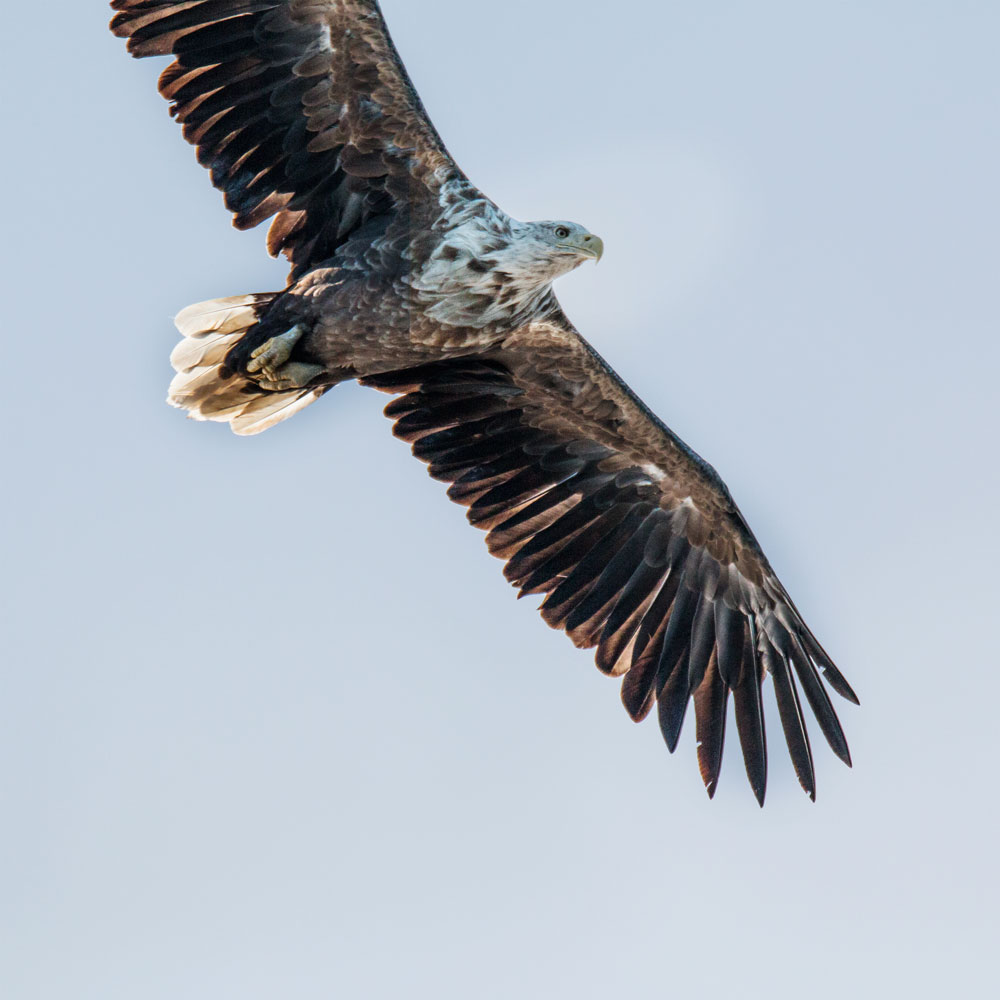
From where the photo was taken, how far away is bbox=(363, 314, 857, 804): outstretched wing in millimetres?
10711

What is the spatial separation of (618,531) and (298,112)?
11.7ft

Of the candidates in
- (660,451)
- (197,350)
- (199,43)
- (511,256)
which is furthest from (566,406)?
(199,43)

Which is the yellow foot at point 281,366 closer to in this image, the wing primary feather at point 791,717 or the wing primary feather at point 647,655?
the wing primary feather at point 647,655

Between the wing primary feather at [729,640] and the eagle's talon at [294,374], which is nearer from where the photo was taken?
the eagle's talon at [294,374]

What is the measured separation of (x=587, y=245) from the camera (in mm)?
9695

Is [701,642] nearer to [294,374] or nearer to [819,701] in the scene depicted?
[819,701]

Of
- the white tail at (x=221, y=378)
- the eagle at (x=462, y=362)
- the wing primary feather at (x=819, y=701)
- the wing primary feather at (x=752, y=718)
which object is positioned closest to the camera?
the eagle at (x=462, y=362)

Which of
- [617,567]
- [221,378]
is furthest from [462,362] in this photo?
[617,567]

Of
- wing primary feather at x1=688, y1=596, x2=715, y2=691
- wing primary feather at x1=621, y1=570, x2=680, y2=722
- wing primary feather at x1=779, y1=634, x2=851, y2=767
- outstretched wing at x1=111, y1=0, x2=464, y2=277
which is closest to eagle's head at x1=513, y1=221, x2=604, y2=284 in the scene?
outstretched wing at x1=111, y1=0, x2=464, y2=277

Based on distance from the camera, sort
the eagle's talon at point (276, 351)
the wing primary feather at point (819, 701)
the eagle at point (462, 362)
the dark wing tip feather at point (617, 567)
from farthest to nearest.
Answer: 1. the dark wing tip feather at point (617, 567)
2. the wing primary feather at point (819, 701)
3. the eagle's talon at point (276, 351)
4. the eagle at point (462, 362)

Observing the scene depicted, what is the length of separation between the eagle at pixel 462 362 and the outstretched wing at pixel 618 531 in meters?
0.01

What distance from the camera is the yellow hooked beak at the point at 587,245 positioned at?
9641 mm

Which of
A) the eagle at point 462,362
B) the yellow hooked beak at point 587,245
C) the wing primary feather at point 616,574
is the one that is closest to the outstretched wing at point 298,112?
the eagle at point 462,362

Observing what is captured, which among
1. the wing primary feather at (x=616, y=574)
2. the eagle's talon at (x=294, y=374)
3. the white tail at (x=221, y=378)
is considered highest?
the white tail at (x=221, y=378)
